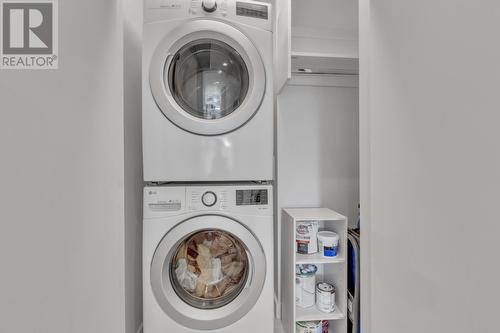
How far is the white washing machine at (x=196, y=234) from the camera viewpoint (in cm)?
117

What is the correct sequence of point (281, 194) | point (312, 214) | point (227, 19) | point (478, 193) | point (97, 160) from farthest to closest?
point (281, 194), point (312, 214), point (227, 19), point (97, 160), point (478, 193)

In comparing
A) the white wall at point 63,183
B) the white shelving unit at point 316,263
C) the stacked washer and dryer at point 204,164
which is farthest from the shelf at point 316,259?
the white wall at point 63,183

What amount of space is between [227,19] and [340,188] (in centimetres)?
125

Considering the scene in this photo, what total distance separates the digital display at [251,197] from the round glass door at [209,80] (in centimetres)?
41

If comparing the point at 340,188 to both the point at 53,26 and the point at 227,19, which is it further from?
the point at 53,26

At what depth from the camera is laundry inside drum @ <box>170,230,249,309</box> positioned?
1273 mm

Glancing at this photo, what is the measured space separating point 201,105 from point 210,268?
0.84 metres

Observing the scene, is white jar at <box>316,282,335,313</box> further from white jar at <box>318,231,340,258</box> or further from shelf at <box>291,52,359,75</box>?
shelf at <box>291,52,359,75</box>

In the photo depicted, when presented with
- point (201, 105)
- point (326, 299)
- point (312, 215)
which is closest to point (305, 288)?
point (326, 299)

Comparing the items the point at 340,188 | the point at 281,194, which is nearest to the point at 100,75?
the point at 281,194

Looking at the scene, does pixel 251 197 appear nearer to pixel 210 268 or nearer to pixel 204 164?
pixel 204 164

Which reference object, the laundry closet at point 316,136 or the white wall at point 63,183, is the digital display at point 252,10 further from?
the white wall at point 63,183

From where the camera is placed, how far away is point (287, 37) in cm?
125

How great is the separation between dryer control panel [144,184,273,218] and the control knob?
85 centimetres
